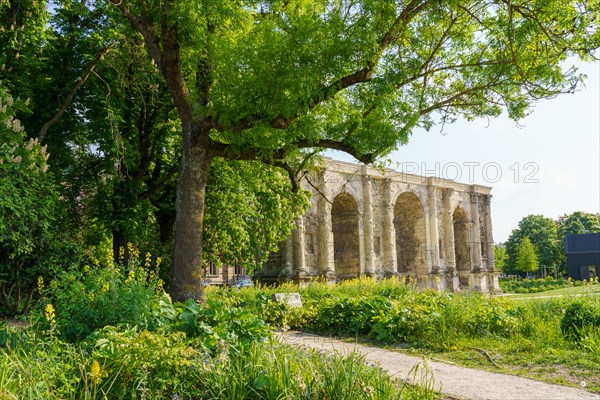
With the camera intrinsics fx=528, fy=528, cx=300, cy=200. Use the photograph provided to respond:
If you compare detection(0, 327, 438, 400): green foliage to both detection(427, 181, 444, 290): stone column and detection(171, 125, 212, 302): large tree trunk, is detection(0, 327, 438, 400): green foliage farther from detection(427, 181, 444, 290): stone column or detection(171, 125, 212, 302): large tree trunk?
detection(427, 181, 444, 290): stone column

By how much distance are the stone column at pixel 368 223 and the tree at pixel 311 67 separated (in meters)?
18.1

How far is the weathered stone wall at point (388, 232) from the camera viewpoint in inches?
989

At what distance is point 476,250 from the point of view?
40125 millimetres

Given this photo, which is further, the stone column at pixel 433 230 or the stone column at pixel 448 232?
the stone column at pixel 448 232

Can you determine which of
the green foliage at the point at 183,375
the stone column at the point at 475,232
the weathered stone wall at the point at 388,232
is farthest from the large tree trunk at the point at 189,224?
the stone column at the point at 475,232

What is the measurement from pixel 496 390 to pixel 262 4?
29.4ft

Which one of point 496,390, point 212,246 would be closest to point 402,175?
point 212,246

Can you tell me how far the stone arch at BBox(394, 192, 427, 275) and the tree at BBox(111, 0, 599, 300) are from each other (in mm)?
24046

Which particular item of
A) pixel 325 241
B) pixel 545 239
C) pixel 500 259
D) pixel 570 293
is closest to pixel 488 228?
pixel 325 241

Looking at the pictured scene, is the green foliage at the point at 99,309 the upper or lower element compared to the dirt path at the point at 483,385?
upper

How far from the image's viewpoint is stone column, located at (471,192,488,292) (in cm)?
3925

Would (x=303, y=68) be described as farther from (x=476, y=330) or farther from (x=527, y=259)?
(x=527, y=259)

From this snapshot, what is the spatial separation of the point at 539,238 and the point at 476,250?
31526 millimetres

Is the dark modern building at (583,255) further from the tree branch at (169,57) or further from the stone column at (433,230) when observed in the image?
the tree branch at (169,57)
